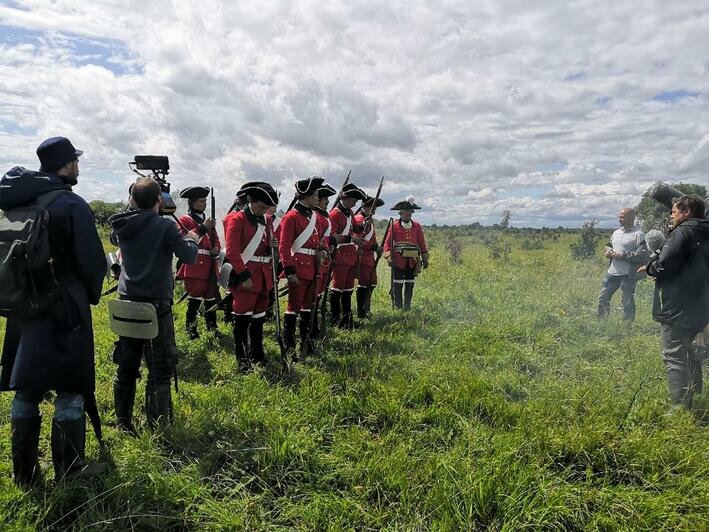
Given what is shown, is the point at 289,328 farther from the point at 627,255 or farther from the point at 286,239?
the point at 627,255

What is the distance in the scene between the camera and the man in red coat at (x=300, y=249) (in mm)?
6082

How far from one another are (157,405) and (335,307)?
168 inches

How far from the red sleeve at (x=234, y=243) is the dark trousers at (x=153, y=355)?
4.60 feet

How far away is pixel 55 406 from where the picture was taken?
3.16 metres

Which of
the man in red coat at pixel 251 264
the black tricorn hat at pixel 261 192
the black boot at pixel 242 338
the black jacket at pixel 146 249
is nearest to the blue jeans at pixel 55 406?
the black jacket at pixel 146 249

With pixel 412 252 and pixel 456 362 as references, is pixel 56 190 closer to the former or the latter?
pixel 456 362

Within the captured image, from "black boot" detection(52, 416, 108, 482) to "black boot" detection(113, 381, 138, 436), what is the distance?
2.29 ft

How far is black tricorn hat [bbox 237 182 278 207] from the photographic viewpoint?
541cm

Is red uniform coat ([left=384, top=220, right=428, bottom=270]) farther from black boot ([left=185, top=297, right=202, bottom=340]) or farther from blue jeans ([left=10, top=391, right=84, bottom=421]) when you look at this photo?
blue jeans ([left=10, top=391, right=84, bottom=421])

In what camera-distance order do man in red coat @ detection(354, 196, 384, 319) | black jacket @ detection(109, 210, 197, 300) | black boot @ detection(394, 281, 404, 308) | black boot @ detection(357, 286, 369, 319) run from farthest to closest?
black boot @ detection(394, 281, 404, 308)
black boot @ detection(357, 286, 369, 319)
man in red coat @ detection(354, 196, 384, 319)
black jacket @ detection(109, 210, 197, 300)

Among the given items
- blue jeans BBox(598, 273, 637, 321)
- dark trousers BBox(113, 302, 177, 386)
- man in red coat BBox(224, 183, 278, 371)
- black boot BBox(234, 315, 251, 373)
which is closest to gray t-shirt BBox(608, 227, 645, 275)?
blue jeans BBox(598, 273, 637, 321)

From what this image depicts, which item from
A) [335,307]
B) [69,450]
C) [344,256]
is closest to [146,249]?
[69,450]

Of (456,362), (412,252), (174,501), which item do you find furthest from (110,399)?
(412,252)

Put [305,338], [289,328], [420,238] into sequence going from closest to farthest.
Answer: [305,338]
[289,328]
[420,238]
